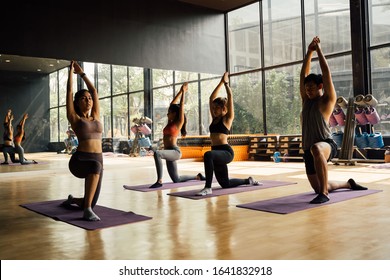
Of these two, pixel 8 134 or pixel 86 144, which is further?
A: pixel 8 134

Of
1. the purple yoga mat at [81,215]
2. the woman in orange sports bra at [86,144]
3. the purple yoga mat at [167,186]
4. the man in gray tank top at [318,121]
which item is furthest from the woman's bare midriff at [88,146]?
the man in gray tank top at [318,121]

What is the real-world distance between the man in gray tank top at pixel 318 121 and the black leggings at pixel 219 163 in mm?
875

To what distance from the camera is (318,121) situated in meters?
3.56

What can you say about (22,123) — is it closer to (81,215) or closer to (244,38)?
(244,38)

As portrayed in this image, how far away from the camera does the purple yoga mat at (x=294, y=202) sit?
10.6 ft

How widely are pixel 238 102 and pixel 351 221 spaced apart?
820 cm

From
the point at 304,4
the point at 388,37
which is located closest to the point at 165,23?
the point at 304,4


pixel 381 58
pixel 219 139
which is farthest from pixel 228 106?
pixel 381 58

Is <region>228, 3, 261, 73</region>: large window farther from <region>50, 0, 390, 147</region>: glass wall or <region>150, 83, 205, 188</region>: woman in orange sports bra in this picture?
<region>150, 83, 205, 188</region>: woman in orange sports bra

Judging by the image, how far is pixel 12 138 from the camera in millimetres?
8562

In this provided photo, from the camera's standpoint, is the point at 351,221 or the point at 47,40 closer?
the point at 351,221

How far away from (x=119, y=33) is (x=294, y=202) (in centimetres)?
688

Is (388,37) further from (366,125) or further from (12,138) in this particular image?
(12,138)

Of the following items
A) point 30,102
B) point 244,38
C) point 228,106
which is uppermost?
point 244,38
